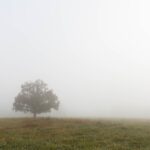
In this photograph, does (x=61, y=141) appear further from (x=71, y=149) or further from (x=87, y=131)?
(x=87, y=131)

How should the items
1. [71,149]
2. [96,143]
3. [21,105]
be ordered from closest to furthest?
[71,149], [96,143], [21,105]

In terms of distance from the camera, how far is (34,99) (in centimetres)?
7706

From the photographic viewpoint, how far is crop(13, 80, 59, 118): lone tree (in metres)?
77.2

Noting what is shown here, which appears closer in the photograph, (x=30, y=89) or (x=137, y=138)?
(x=137, y=138)

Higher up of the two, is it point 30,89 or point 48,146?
point 30,89

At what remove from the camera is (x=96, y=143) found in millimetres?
26297

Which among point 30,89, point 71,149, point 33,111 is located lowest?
point 71,149

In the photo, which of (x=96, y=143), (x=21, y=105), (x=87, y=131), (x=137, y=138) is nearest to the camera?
(x=96, y=143)

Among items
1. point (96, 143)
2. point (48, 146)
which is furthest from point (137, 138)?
point (48, 146)

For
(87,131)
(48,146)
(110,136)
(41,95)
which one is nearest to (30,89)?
(41,95)

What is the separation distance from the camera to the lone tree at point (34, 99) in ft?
253

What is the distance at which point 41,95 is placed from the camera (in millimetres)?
78875

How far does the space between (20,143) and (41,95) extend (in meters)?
52.7

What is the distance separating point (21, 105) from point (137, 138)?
168 feet
